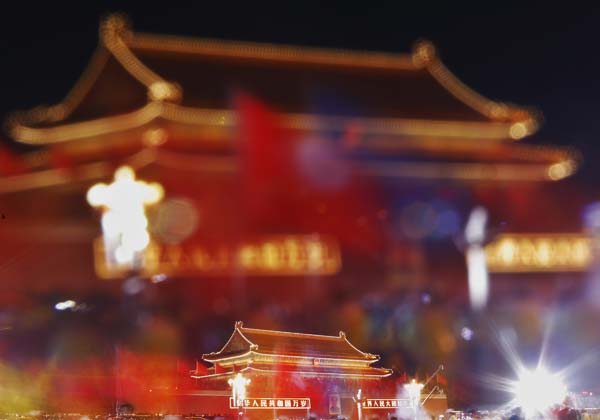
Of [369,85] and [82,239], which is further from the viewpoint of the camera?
[369,85]

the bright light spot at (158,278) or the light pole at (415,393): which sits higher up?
the bright light spot at (158,278)

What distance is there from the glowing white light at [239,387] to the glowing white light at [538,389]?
17.1 ft

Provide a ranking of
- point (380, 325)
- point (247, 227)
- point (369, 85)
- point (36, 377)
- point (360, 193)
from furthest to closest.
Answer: point (369, 85) < point (360, 193) < point (247, 227) < point (380, 325) < point (36, 377)

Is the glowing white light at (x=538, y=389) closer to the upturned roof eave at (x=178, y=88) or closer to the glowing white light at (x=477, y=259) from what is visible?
the glowing white light at (x=477, y=259)

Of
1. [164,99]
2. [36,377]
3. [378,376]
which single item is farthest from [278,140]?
[36,377]

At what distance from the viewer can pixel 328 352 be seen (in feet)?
54.5

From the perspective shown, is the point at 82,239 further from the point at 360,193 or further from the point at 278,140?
the point at 360,193

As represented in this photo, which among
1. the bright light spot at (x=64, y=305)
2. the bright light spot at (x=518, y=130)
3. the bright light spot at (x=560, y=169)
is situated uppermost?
the bright light spot at (x=518, y=130)

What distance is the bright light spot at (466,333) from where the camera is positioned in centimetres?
1850

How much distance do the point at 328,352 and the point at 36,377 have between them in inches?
227

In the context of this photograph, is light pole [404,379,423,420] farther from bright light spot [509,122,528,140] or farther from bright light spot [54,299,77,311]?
bright light spot [509,122,528,140]

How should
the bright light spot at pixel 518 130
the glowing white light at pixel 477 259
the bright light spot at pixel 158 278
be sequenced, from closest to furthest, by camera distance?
the bright light spot at pixel 158 278 < the glowing white light at pixel 477 259 < the bright light spot at pixel 518 130

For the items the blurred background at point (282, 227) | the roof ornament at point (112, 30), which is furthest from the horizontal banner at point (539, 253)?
the roof ornament at point (112, 30)

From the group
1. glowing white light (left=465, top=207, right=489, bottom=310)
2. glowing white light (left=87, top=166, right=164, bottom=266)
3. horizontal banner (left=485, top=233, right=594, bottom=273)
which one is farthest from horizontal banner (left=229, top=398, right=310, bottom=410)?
horizontal banner (left=485, top=233, right=594, bottom=273)
